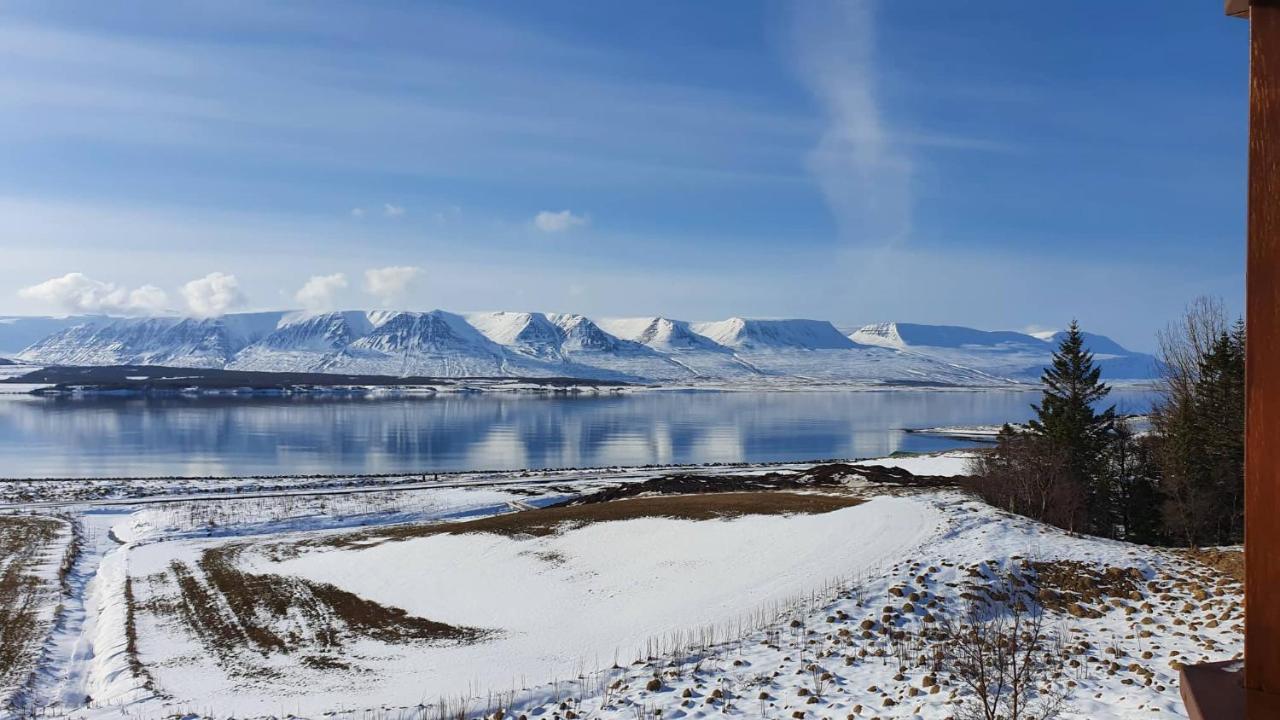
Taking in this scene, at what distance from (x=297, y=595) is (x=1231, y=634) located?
22225 millimetres

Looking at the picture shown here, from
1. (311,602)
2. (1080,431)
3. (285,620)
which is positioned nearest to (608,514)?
(311,602)

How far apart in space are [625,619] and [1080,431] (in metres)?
26.2

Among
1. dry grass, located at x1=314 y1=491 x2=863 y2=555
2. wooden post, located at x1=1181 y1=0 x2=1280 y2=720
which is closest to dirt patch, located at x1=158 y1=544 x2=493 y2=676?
dry grass, located at x1=314 y1=491 x2=863 y2=555

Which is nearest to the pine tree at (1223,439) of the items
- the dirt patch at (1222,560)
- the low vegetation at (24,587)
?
the dirt patch at (1222,560)

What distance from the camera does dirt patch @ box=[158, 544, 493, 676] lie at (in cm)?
1845

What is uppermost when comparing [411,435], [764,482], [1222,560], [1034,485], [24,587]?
[1034,485]

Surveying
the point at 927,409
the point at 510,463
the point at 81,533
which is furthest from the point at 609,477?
the point at 927,409

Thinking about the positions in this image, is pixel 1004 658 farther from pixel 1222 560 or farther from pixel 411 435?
pixel 411 435

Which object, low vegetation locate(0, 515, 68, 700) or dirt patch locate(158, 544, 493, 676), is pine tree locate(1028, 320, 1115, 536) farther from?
low vegetation locate(0, 515, 68, 700)

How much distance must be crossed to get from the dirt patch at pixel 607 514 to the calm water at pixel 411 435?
3768cm

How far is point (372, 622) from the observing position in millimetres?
20625

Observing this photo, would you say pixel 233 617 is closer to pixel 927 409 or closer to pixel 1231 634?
pixel 1231 634

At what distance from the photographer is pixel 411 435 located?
103500mm

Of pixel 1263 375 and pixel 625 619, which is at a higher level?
pixel 1263 375
